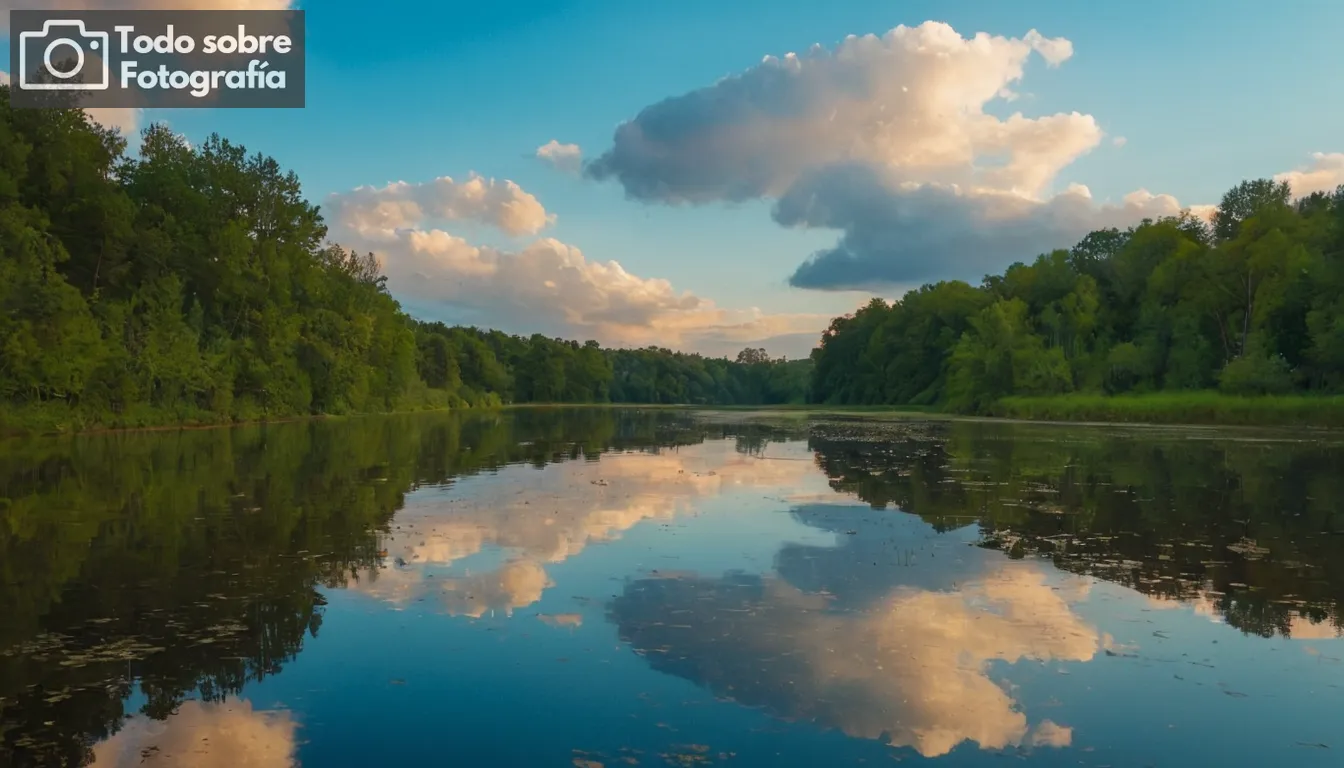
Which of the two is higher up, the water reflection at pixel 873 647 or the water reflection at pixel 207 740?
the water reflection at pixel 207 740

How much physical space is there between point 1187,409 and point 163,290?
7055 centimetres

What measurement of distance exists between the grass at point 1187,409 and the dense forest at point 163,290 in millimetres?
63185

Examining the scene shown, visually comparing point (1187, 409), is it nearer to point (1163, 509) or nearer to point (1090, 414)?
point (1090, 414)

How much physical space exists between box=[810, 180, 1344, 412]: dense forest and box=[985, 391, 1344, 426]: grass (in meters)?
1.76

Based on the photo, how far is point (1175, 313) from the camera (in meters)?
75.1

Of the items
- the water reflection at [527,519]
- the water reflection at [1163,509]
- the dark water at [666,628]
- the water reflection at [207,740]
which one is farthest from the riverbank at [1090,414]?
the water reflection at [207,740]

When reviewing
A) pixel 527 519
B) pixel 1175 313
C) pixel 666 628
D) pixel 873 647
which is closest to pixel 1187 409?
pixel 1175 313

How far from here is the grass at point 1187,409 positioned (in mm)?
53281

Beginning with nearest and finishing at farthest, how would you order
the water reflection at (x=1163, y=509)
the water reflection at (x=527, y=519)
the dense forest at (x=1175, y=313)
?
the water reflection at (x=527, y=519) < the water reflection at (x=1163, y=509) < the dense forest at (x=1175, y=313)

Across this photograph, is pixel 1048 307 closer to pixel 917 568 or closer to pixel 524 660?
pixel 917 568

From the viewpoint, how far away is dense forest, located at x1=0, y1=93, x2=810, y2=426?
40.2m

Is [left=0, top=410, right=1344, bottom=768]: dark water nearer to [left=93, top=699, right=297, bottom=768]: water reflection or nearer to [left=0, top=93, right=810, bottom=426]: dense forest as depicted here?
[left=93, top=699, right=297, bottom=768]: water reflection

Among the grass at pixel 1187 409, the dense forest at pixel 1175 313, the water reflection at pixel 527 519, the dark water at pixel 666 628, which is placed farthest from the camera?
the dense forest at pixel 1175 313

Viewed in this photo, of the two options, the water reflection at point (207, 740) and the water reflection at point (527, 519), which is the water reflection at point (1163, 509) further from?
the water reflection at point (207, 740)
